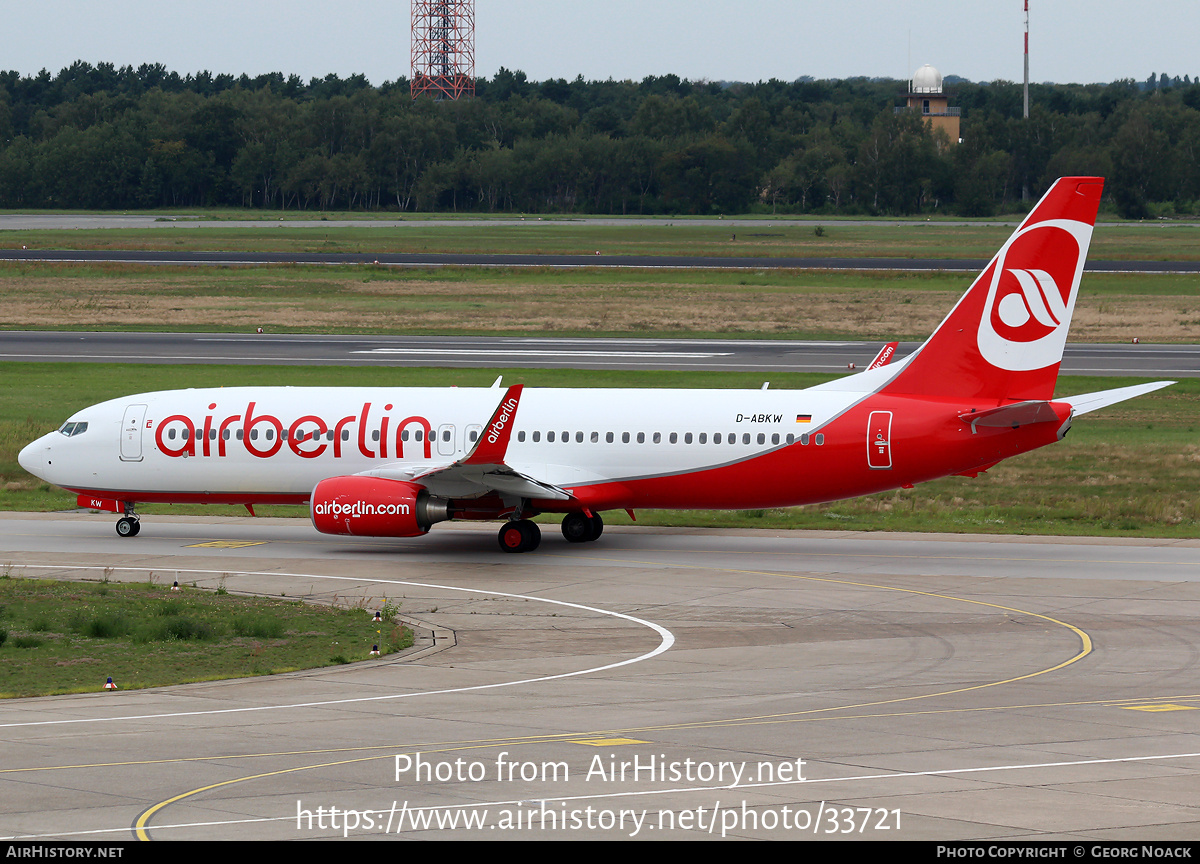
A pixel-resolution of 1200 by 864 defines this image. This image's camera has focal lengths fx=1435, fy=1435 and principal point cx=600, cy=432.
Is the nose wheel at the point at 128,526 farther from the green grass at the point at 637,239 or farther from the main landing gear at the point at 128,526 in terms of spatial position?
the green grass at the point at 637,239

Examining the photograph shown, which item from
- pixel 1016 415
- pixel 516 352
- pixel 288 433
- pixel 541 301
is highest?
pixel 541 301

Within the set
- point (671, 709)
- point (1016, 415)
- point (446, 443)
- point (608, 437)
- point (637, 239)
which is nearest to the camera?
point (671, 709)

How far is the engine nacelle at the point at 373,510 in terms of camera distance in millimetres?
35219

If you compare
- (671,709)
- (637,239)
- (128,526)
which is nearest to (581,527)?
(128,526)

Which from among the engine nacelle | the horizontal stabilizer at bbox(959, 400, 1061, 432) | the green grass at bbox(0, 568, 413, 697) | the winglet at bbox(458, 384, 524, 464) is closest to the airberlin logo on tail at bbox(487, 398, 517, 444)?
the winglet at bbox(458, 384, 524, 464)

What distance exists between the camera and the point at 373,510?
116 ft

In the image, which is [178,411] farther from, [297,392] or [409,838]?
[409,838]

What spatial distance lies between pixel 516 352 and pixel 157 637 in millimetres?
49738

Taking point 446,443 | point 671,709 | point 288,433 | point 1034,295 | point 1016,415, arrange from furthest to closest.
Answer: point 288,433, point 446,443, point 1034,295, point 1016,415, point 671,709

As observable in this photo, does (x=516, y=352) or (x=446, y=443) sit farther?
(x=516, y=352)

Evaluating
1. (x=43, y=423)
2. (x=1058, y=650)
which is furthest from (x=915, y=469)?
(x=43, y=423)

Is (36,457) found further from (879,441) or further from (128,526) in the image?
(879,441)

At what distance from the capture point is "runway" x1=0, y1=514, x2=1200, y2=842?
49.0 feet

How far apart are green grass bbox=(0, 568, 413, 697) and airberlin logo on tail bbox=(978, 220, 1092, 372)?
16750mm
